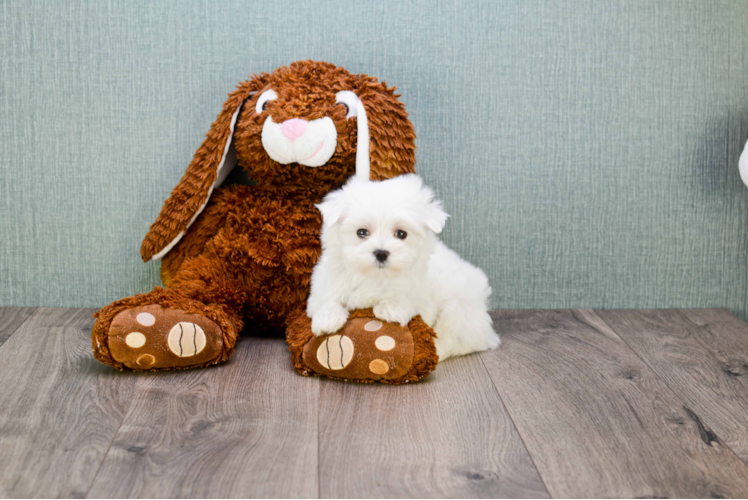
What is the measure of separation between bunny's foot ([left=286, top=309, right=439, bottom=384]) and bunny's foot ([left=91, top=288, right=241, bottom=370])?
7.8 inches

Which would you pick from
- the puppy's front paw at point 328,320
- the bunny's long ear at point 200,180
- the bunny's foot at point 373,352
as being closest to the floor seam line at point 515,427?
the bunny's foot at point 373,352

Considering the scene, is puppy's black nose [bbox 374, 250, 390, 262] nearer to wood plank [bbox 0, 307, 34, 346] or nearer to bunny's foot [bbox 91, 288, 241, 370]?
bunny's foot [bbox 91, 288, 241, 370]

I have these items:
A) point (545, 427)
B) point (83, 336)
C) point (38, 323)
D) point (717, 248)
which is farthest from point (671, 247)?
point (38, 323)

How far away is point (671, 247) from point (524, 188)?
16.7 inches

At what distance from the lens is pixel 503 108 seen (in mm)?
1684

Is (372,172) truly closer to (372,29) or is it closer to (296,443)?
(372,29)

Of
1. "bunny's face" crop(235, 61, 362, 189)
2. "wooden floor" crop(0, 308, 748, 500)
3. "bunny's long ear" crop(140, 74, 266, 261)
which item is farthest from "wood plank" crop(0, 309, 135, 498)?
"bunny's face" crop(235, 61, 362, 189)

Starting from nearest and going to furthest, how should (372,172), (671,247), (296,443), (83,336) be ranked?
(296,443) < (372,172) < (83,336) < (671,247)

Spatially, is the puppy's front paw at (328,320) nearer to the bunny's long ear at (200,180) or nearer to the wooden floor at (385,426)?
the wooden floor at (385,426)

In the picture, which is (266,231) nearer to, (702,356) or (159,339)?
(159,339)

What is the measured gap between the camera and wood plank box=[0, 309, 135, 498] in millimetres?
951

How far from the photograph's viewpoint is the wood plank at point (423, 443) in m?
0.94

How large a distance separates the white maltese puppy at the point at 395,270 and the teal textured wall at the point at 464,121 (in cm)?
34

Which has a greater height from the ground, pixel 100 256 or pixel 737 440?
pixel 100 256
